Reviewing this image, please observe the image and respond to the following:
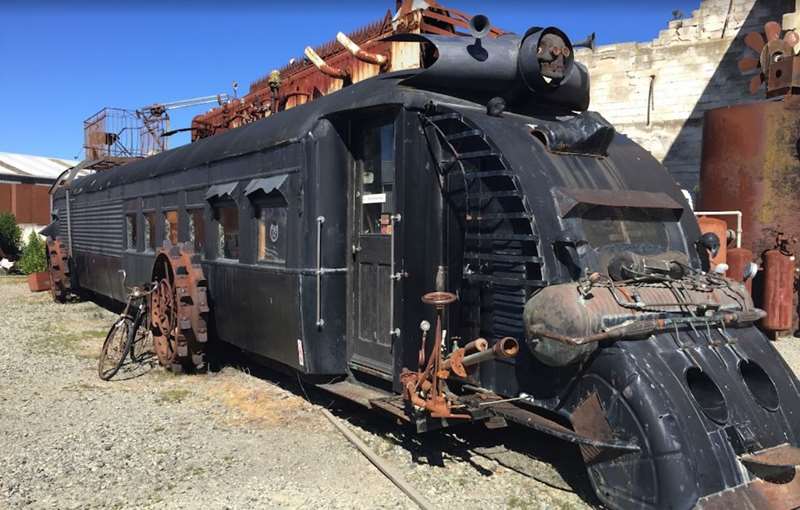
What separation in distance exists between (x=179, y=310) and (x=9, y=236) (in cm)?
2042

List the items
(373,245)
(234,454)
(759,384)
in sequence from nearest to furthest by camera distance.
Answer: (759,384) → (234,454) → (373,245)

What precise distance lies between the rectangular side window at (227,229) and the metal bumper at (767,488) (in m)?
4.97

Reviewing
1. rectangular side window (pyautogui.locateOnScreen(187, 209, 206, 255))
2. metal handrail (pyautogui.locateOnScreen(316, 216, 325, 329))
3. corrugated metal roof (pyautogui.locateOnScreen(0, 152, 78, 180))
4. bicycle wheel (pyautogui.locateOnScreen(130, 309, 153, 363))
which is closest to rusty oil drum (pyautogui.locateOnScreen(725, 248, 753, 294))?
metal handrail (pyautogui.locateOnScreen(316, 216, 325, 329))

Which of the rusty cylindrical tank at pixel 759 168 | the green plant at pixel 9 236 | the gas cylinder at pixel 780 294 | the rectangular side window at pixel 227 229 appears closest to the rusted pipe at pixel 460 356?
the rectangular side window at pixel 227 229

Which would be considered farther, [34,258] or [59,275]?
[34,258]

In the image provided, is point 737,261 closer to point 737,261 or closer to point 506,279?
point 737,261

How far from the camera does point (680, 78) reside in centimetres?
1556

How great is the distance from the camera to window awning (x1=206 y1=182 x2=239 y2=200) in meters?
6.68

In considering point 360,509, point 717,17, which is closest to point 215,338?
point 360,509

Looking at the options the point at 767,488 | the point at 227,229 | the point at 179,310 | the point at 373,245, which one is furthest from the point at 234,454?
the point at 767,488

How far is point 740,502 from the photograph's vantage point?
3262 mm

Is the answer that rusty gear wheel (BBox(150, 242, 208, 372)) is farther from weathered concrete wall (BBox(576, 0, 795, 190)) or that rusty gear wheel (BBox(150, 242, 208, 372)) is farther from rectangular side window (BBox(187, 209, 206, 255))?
weathered concrete wall (BBox(576, 0, 795, 190))

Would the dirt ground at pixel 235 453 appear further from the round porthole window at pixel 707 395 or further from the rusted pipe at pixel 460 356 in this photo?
the round porthole window at pixel 707 395

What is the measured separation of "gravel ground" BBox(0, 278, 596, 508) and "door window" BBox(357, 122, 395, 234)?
1.68m
